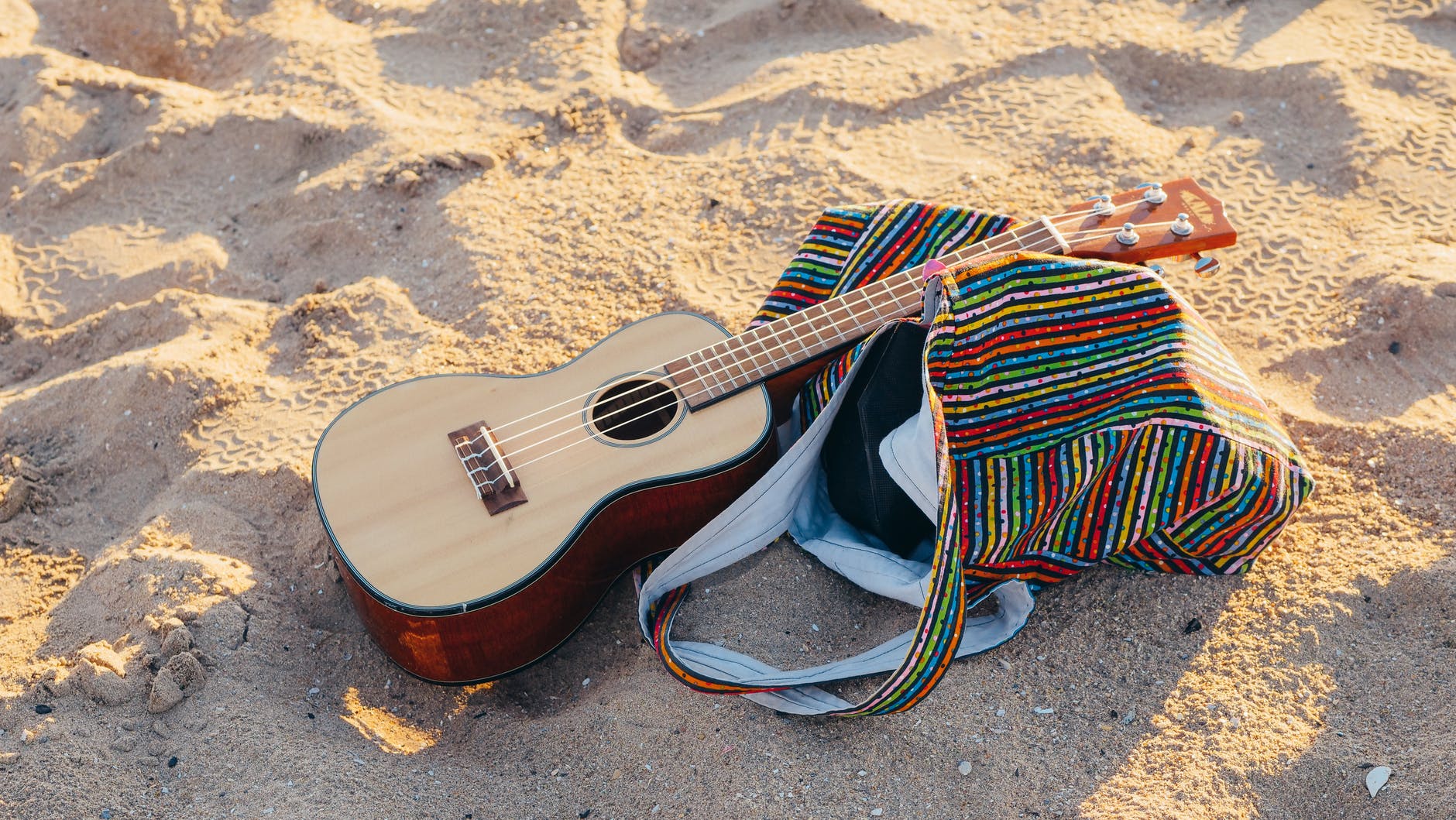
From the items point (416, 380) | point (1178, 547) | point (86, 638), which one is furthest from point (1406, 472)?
point (86, 638)

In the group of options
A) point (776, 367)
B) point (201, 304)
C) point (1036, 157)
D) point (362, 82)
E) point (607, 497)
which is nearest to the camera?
point (607, 497)

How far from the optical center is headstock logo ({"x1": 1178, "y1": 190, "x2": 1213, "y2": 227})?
2236 millimetres

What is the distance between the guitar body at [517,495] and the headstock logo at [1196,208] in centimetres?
105

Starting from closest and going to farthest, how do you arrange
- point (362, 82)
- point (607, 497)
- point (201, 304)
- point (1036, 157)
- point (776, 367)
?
point (607, 497), point (776, 367), point (201, 304), point (1036, 157), point (362, 82)

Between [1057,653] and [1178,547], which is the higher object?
[1178,547]

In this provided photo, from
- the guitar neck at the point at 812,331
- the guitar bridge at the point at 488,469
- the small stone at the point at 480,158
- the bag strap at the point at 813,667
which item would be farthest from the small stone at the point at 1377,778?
the small stone at the point at 480,158

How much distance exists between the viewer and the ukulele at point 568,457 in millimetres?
1910

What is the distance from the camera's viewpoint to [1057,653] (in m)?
2.01

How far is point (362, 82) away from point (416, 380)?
1696 millimetres

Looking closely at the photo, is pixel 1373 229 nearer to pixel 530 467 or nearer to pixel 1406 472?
pixel 1406 472

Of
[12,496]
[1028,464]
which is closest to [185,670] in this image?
[12,496]

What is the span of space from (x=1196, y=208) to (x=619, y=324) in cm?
144

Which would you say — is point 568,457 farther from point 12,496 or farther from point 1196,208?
point 1196,208

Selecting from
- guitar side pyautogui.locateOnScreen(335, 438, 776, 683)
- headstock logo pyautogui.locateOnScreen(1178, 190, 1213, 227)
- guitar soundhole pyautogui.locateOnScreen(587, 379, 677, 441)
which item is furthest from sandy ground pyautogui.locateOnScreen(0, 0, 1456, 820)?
headstock logo pyautogui.locateOnScreen(1178, 190, 1213, 227)
